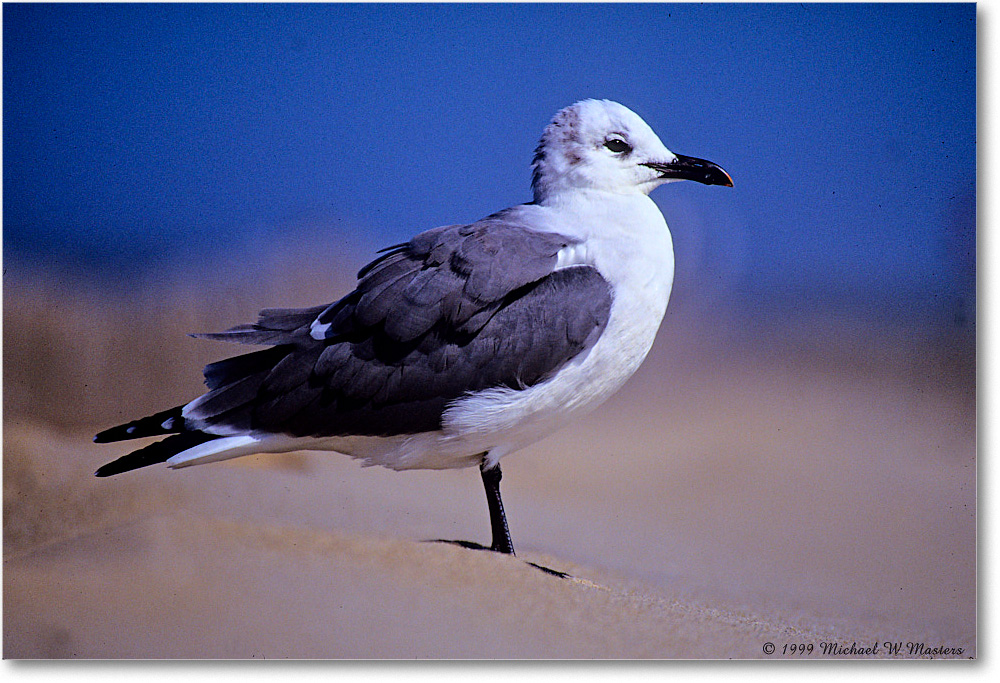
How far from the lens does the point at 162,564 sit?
277 cm

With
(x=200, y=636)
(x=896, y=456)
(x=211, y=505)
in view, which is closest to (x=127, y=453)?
(x=211, y=505)

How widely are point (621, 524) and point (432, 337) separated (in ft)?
2.93

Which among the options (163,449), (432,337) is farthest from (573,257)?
(163,449)

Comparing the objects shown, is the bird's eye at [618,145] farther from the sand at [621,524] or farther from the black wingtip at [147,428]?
the black wingtip at [147,428]

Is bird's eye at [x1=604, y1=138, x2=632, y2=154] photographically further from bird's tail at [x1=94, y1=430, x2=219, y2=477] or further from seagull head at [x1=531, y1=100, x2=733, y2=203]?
bird's tail at [x1=94, y1=430, x2=219, y2=477]

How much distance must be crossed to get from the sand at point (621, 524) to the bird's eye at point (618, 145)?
0.59 m

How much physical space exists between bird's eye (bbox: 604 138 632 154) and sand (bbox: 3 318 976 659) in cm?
59

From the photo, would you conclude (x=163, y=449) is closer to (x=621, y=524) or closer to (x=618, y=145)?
(x=621, y=524)

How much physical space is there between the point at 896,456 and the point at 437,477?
140cm

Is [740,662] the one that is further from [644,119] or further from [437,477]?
[644,119]

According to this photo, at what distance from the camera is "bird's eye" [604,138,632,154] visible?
103 inches

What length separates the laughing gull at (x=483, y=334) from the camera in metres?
2.42

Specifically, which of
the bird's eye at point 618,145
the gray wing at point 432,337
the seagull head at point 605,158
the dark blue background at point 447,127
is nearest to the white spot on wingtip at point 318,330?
the gray wing at point 432,337

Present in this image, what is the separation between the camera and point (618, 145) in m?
2.62
